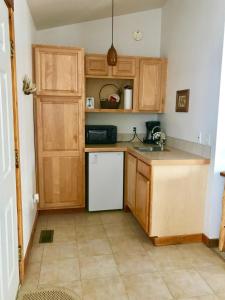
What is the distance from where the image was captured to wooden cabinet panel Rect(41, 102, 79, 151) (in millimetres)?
3254

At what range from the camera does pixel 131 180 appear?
3330 mm

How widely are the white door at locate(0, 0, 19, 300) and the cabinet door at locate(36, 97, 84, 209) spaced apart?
143 centimetres

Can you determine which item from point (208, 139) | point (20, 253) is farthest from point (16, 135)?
point (208, 139)

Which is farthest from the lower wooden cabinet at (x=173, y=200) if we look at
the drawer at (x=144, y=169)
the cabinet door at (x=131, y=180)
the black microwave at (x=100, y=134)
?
the black microwave at (x=100, y=134)

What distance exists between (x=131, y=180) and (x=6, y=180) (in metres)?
1.93

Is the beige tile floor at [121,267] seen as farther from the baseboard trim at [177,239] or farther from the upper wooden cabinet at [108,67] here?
the upper wooden cabinet at [108,67]

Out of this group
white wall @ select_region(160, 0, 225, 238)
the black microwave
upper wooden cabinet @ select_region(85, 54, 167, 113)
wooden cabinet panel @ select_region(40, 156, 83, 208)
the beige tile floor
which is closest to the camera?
the beige tile floor

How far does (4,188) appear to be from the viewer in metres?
1.60

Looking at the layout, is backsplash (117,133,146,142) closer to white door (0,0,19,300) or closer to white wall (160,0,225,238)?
white wall (160,0,225,238)

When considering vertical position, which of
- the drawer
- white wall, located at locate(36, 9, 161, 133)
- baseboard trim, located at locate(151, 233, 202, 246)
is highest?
white wall, located at locate(36, 9, 161, 133)

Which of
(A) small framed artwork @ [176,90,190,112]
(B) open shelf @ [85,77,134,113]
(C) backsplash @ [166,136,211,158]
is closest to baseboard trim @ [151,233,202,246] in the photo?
(C) backsplash @ [166,136,211,158]

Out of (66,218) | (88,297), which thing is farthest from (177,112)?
(88,297)

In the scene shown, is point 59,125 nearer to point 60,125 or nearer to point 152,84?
point 60,125

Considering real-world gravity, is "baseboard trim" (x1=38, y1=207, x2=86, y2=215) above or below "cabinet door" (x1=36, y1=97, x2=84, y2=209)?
below
